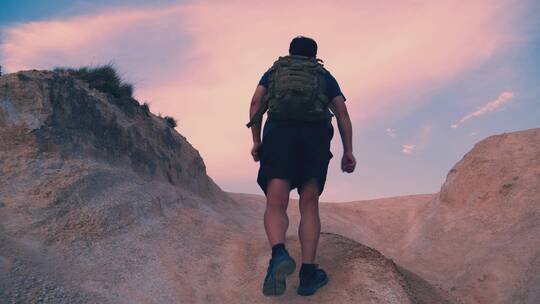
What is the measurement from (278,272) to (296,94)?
158 cm

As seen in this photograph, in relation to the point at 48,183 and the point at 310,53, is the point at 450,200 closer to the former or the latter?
the point at 310,53

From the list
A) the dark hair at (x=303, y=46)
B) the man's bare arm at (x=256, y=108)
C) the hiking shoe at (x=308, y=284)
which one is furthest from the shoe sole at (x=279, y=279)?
the dark hair at (x=303, y=46)

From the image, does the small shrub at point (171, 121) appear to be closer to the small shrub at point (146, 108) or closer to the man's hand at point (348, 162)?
the small shrub at point (146, 108)

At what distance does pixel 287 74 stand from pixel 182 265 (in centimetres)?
256

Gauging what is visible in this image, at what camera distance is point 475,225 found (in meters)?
9.77

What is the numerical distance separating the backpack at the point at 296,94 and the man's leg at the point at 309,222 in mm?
648

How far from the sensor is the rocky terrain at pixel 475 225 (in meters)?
7.24

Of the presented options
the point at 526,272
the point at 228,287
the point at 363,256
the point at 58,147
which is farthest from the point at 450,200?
the point at 58,147

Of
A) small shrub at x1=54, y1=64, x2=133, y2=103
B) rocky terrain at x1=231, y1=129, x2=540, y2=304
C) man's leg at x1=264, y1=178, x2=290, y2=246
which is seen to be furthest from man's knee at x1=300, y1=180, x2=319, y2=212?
small shrub at x1=54, y1=64, x2=133, y2=103

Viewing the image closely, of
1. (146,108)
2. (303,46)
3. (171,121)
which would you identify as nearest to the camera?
(303,46)

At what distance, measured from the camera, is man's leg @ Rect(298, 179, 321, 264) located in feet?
14.3

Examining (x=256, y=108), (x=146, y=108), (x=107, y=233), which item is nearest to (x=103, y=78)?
(x=146, y=108)

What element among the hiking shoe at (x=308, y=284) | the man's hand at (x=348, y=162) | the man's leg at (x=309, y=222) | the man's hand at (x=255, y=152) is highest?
the man's hand at (x=255, y=152)

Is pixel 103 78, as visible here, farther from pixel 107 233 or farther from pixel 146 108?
pixel 107 233
